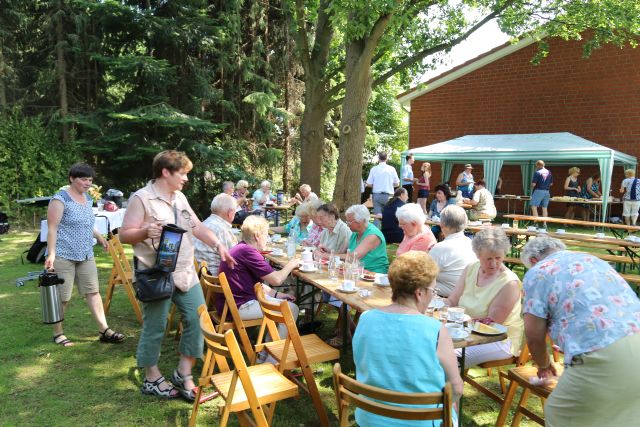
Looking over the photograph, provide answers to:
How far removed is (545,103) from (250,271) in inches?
633

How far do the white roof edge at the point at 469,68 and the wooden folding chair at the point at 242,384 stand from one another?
1518cm

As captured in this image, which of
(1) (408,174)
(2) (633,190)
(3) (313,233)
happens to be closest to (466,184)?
(1) (408,174)

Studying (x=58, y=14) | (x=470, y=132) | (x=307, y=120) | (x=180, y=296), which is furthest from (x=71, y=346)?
(x=470, y=132)

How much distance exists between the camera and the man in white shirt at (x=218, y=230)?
4.60m

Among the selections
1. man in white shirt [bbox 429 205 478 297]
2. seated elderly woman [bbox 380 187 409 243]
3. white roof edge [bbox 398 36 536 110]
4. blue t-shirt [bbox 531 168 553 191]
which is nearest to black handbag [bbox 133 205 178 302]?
man in white shirt [bbox 429 205 478 297]

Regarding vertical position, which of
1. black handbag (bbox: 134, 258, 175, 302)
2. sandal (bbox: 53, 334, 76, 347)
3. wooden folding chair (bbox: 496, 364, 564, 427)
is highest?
black handbag (bbox: 134, 258, 175, 302)

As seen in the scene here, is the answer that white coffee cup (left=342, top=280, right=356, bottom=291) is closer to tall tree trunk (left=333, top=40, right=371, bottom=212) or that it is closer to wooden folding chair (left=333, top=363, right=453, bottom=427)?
wooden folding chair (left=333, top=363, right=453, bottom=427)

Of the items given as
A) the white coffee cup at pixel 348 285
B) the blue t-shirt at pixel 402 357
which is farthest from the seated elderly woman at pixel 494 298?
the blue t-shirt at pixel 402 357

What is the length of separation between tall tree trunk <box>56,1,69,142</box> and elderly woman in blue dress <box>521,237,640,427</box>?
562 inches

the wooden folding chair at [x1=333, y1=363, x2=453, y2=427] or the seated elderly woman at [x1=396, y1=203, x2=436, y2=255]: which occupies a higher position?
the seated elderly woman at [x1=396, y1=203, x2=436, y2=255]

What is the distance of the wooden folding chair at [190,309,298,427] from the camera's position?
229cm

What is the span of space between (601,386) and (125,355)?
149 inches

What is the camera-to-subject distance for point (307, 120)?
12.2 m

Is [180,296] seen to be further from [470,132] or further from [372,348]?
[470,132]
